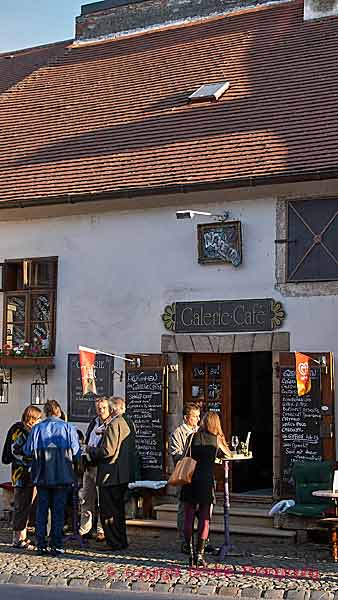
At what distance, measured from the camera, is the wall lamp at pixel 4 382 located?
1434cm

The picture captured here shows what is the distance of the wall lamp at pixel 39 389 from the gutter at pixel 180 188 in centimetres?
248

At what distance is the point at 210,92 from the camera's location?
14672mm

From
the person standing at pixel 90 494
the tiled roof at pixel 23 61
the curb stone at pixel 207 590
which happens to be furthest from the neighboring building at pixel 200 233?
the curb stone at pixel 207 590

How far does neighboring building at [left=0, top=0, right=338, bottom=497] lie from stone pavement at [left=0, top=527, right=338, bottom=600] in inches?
74.8

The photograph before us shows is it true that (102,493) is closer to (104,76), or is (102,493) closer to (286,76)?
(286,76)

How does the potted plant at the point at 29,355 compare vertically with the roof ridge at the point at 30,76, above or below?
below

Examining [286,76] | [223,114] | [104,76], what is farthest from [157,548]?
[104,76]

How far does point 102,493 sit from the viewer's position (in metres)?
10.8

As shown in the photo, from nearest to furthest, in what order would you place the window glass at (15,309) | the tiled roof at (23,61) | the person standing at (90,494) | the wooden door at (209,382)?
the person standing at (90,494)
the wooden door at (209,382)
the window glass at (15,309)
the tiled roof at (23,61)

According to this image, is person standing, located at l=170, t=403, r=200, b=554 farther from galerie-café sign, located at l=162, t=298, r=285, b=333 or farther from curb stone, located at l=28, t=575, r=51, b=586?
galerie-café sign, located at l=162, t=298, r=285, b=333

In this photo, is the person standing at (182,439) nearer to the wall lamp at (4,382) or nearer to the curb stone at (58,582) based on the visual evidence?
the curb stone at (58,582)

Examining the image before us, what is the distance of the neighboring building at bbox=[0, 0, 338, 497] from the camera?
40.7 ft

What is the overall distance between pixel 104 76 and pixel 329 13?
4032 mm

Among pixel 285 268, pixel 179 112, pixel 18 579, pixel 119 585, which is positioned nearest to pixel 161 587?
pixel 119 585
